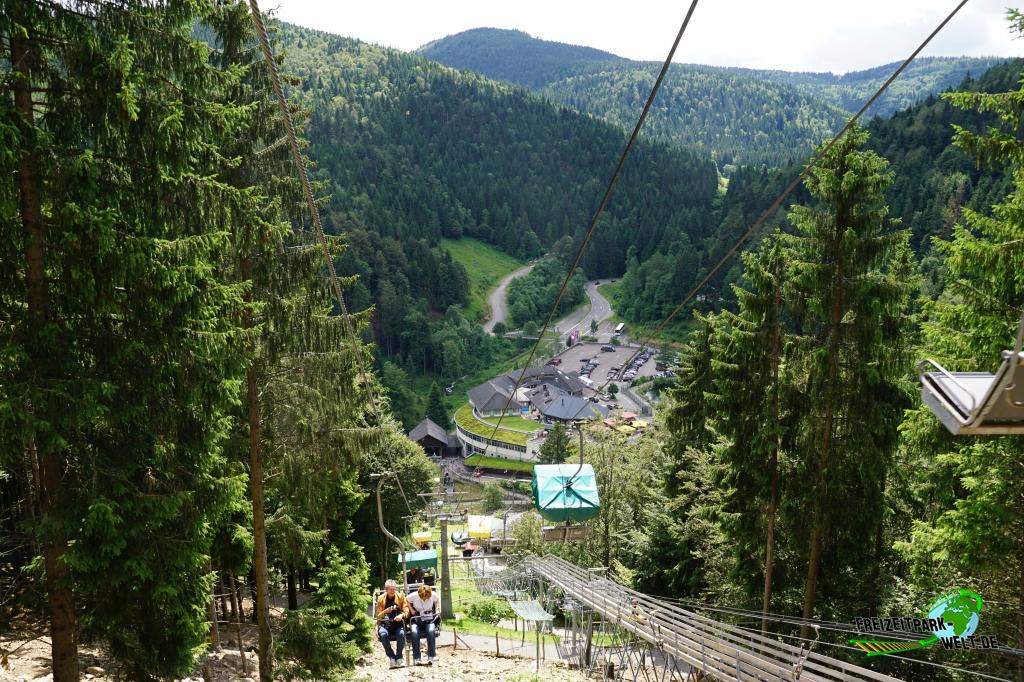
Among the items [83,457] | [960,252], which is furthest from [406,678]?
[960,252]

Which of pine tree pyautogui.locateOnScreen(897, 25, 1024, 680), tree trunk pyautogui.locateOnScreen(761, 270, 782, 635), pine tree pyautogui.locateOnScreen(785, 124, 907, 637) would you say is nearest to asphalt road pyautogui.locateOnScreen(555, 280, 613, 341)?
tree trunk pyautogui.locateOnScreen(761, 270, 782, 635)

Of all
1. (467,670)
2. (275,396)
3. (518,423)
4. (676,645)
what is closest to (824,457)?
(676,645)

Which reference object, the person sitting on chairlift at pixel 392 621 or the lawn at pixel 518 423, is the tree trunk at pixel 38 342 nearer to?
the person sitting on chairlift at pixel 392 621

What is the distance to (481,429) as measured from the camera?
86.1 metres

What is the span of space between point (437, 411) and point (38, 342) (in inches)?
3478

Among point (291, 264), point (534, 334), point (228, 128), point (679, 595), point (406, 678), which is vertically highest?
point (228, 128)

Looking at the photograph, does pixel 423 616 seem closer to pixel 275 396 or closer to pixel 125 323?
pixel 275 396

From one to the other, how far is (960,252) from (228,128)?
887cm

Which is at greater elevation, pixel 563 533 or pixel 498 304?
pixel 563 533

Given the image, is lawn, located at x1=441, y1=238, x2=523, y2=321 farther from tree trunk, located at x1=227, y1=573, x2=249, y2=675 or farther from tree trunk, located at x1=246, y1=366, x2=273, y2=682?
tree trunk, located at x1=246, y1=366, x2=273, y2=682

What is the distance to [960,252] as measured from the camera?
29.8ft

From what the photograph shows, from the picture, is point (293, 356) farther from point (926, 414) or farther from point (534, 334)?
point (534, 334)

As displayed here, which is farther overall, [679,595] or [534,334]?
[534,334]

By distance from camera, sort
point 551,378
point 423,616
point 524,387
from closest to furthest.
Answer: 1. point 423,616
2. point 524,387
3. point 551,378
